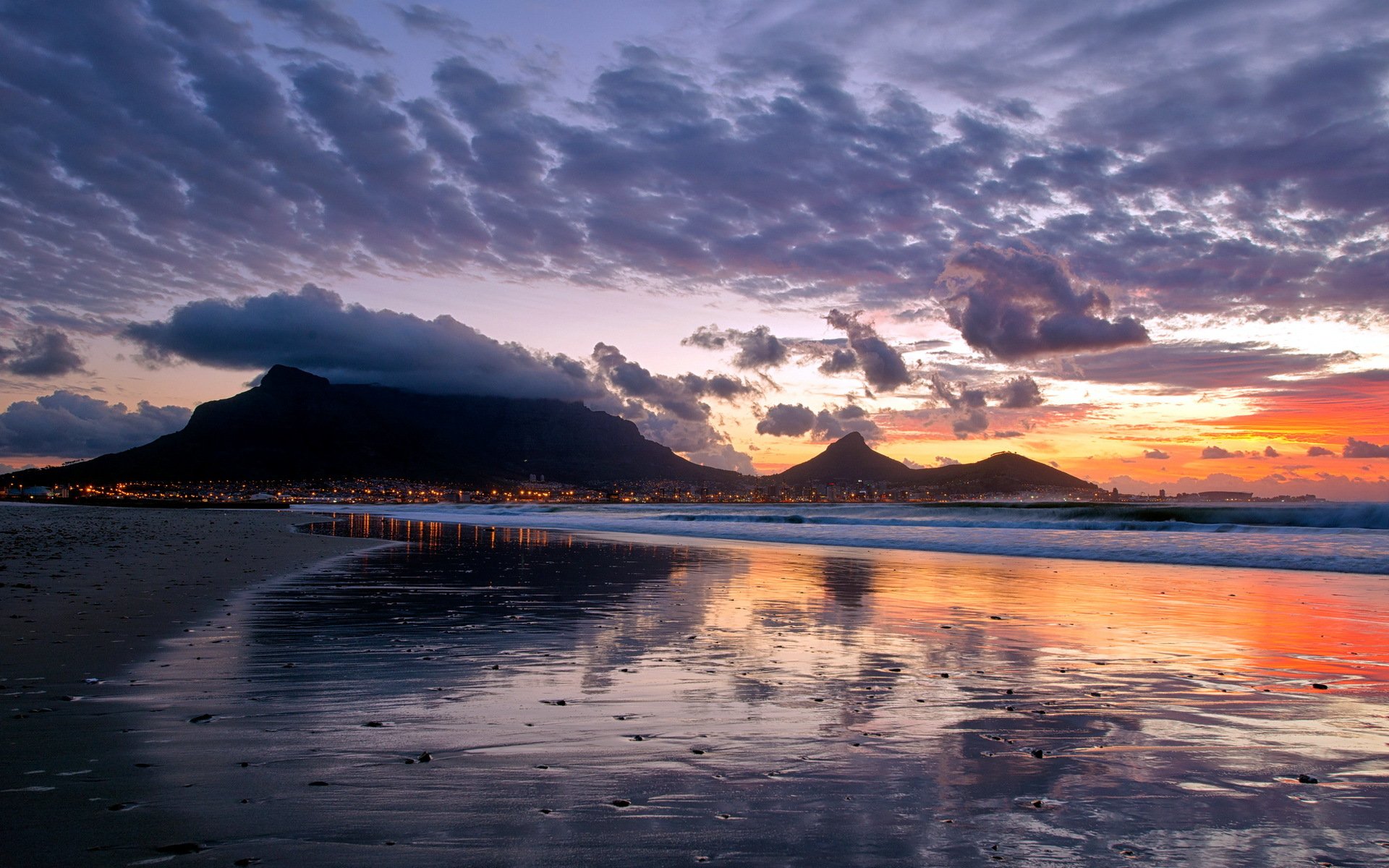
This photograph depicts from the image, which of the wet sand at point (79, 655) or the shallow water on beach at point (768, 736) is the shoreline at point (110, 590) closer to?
the wet sand at point (79, 655)

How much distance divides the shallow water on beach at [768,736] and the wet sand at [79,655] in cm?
40

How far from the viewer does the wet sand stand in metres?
4.45

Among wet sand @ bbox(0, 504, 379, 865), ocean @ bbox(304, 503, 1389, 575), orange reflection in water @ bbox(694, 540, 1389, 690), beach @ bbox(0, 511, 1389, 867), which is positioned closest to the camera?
beach @ bbox(0, 511, 1389, 867)

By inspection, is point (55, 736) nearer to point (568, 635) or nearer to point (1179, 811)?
point (568, 635)

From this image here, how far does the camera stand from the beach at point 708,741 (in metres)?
4.33

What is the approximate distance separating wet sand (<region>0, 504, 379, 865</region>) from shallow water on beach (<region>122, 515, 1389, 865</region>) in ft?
1.30

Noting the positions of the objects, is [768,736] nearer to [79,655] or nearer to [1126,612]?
[79,655]

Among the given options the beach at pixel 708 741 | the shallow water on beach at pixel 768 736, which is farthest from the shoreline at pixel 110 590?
the shallow water on beach at pixel 768 736

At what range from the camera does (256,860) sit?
12.9 feet

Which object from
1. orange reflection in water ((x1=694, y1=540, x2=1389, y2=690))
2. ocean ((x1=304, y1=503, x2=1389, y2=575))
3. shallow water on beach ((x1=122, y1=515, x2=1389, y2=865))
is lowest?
ocean ((x1=304, y1=503, x2=1389, y2=575))

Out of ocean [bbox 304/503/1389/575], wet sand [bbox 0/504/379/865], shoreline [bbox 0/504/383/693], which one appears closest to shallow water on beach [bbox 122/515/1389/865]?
wet sand [bbox 0/504/379/865]

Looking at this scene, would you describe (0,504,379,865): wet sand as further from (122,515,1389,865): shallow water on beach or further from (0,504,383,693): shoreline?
(122,515,1389,865): shallow water on beach

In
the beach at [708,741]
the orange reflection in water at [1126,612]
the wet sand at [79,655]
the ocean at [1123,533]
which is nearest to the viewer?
the beach at [708,741]

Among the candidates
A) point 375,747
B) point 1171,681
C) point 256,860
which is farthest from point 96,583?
point 1171,681
